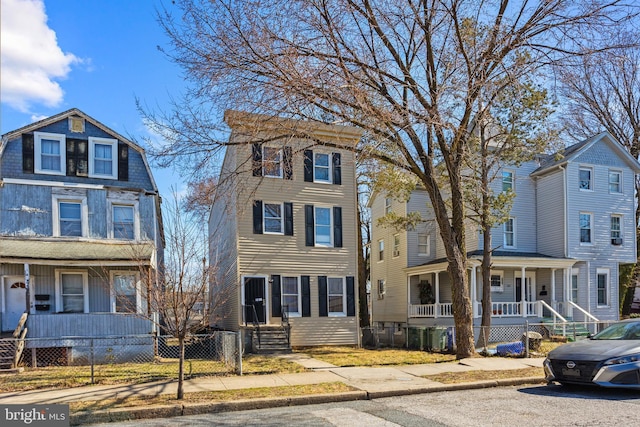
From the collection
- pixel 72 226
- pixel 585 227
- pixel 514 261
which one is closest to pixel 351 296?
pixel 514 261

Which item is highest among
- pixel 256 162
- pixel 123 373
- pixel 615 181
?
pixel 615 181

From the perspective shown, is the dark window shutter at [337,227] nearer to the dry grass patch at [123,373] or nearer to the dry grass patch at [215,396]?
the dry grass patch at [123,373]

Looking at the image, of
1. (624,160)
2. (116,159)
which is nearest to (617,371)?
(116,159)

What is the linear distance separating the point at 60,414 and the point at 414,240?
20200mm

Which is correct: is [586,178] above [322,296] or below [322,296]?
above

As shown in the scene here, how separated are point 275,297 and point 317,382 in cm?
878

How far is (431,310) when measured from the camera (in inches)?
931

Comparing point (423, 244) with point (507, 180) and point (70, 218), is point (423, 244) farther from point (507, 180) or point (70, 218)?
point (70, 218)

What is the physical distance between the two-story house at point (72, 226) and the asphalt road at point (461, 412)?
8.83m

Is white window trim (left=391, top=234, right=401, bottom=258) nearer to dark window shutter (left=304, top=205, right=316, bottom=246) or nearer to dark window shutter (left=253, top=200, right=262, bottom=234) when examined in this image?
dark window shutter (left=304, top=205, right=316, bottom=246)

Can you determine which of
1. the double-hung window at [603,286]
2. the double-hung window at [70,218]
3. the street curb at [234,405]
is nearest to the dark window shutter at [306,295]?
the double-hung window at [70,218]

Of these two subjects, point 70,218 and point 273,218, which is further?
point 273,218

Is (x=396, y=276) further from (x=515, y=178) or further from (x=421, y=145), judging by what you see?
(x=421, y=145)

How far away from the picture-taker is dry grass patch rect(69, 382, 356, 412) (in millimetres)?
8453
